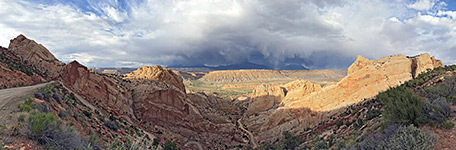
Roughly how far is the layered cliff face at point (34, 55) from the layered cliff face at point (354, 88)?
38204 mm

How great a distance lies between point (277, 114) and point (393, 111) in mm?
34953

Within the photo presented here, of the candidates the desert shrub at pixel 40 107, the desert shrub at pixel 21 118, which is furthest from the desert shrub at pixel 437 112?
the desert shrub at pixel 40 107

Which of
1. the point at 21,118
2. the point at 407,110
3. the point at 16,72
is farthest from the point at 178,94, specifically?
the point at 407,110

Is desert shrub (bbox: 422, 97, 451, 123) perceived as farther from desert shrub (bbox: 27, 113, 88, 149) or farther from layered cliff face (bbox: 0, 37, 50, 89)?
layered cliff face (bbox: 0, 37, 50, 89)

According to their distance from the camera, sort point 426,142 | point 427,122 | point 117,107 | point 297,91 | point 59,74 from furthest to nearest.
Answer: point 297,91, point 117,107, point 59,74, point 427,122, point 426,142

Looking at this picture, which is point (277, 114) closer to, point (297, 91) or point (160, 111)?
point (297, 91)

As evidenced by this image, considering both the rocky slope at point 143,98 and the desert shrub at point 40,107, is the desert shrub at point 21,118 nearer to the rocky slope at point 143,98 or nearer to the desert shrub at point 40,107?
the desert shrub at point 40,107

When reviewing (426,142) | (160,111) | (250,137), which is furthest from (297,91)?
(426,142)

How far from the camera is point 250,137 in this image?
46.3 m

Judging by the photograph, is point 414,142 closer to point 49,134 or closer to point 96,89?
point 49,134

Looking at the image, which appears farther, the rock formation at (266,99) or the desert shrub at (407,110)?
the rock formation at (266,99)

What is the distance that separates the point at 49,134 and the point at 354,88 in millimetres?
41901

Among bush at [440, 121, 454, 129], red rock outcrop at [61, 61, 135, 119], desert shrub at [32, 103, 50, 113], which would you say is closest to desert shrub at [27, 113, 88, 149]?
desert shrub at [32, 103, 50, 113]

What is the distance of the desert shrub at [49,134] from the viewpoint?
8914mm
